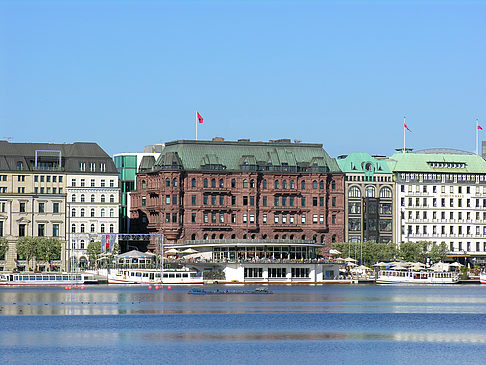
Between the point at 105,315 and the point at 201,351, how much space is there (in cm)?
3923

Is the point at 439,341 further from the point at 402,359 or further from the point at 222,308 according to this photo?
the point at 222,308

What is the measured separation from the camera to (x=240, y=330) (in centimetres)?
12688

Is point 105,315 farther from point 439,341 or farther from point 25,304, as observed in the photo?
point 439,341

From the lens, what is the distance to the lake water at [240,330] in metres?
104


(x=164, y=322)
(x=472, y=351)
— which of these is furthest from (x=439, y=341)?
(x=164, y=322)

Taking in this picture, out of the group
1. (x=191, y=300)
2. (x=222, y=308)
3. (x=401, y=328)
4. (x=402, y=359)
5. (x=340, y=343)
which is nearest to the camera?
(x=402, y=359)

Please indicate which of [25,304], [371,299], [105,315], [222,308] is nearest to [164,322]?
[105,315]

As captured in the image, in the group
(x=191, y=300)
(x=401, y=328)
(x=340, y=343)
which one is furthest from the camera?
(x=191, y=300)

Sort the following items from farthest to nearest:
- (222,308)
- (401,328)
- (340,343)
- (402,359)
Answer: (222,308)
(401,328)
(340,343)
(402,359)

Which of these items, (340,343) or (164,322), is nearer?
(340,343)

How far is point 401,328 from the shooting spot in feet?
433

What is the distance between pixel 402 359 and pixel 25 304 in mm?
76063

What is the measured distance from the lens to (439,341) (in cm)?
11725

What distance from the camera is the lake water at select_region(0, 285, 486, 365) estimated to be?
104 metres
